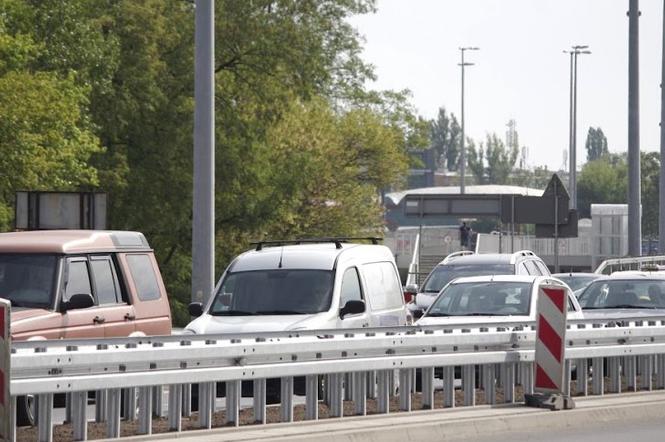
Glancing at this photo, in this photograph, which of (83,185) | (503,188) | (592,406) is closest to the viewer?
(592,406)

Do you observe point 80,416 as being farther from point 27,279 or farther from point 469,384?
point 469,384

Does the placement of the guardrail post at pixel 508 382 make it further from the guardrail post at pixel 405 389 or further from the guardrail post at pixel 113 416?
the guardrail post at pixel 113 416

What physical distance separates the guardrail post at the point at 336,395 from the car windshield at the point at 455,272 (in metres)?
14.6

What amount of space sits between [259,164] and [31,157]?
824 inches

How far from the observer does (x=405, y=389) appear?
53.4 ft

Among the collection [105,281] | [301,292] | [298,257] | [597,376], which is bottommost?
[597,376]

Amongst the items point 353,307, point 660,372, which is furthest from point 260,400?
point 660,372

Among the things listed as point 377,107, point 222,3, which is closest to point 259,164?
point 222,3

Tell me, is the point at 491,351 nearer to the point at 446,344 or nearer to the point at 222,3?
the point at 446,344

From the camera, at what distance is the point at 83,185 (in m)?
50.0

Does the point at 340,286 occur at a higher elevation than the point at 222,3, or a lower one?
lower

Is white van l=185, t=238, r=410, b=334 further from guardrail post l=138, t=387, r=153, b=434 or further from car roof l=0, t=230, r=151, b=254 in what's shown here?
guardrail post l=138, t=387, r=153, b=434

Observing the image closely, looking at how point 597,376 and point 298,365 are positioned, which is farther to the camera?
point 597,376

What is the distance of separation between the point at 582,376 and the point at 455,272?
12310mm
